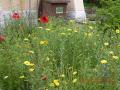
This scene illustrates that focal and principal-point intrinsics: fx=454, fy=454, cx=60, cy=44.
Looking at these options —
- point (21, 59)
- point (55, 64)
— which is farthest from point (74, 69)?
point (21, 59)

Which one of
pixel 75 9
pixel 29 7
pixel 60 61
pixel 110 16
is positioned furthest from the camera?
pixel 75 9

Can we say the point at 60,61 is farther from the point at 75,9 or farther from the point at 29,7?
the point at 75,9

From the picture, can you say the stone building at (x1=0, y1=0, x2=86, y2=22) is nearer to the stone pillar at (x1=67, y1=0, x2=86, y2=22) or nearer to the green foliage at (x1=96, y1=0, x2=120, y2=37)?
the stone pillar at (x1=67, y1=0, x2=86, y2=22)

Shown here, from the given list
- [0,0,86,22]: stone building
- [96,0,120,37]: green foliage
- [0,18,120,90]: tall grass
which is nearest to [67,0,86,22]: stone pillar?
[0,0,86,22]: stone building

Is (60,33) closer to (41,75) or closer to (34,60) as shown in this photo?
(34,60)

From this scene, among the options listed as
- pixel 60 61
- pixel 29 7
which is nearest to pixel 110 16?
pixel 60 61

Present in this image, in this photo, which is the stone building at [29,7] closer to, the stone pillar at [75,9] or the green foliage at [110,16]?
the stone pillar at [75,9]

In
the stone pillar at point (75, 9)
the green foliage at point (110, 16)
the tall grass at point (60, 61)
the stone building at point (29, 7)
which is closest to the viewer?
the tall grass at point (60, 61)

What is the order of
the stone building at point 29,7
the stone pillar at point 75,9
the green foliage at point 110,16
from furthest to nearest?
the stone pillar at point 75,9 < the stone building at point 29,7 < the green foliage at point 110,16

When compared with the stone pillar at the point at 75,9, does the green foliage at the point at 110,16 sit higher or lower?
higher

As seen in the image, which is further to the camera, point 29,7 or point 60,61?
point 29,7

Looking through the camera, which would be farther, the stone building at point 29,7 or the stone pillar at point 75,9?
the stone pillar at point 75,9

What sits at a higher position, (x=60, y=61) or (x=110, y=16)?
(x=110, y=16)

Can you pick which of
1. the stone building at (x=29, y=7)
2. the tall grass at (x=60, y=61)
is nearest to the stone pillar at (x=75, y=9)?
the stone building at (x=29, y=7)
